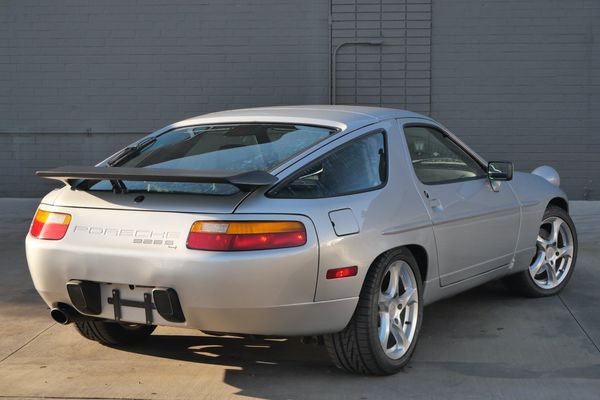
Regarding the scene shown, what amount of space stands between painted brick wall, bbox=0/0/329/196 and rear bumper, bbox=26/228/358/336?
25.4 ft

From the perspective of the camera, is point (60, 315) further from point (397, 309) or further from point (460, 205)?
point (460, 205)

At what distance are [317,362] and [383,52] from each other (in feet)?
24.4

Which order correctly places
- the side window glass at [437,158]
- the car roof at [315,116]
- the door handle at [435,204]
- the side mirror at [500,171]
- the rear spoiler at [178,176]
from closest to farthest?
the rear spoiler at [178,176] < the car roof at [315,116] < the door handle at [435,204] < the side window glass at [437,158] < the side mirror at [500,171]

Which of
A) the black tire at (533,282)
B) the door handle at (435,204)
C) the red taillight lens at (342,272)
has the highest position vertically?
the door handle at (435,204)

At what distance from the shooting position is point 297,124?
16.4 ft

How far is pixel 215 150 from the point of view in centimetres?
495

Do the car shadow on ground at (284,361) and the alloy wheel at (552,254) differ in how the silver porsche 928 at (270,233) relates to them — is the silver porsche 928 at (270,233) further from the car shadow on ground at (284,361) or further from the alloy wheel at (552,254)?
the alloy wheel at (552,254)

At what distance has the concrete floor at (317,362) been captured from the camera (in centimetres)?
444

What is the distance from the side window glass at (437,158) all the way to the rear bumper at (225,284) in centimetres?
124

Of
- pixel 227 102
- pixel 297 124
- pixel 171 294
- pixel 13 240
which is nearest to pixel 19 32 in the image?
pixel 227 102

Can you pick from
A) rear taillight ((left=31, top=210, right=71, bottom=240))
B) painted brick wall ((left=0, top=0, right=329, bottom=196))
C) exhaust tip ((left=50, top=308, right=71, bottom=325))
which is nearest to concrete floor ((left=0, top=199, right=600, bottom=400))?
exhaust tip ((left=50, top=308, right=71, bottom=325))

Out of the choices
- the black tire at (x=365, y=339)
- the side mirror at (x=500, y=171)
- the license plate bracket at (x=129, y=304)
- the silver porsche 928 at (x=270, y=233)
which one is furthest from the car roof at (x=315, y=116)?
the license plate bracket at (x=129, y=304)

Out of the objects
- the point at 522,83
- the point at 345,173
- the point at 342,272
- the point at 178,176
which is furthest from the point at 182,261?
the point at 522,83

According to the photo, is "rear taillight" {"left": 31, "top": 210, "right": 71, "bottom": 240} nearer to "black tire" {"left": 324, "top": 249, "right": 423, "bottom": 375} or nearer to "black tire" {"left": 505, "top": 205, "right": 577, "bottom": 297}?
"black tire" {"left": 324, "top": 249, "right": 423, "bottom": 375}
